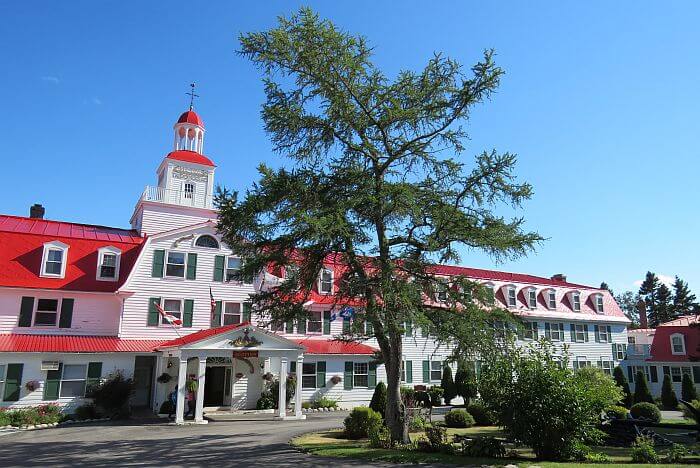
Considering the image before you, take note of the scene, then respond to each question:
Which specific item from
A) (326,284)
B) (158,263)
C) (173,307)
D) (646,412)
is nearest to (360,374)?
(326,284)

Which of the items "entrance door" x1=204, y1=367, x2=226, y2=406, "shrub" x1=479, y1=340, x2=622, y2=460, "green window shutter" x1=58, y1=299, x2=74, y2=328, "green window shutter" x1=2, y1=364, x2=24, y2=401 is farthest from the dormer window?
"shrub" x1=479, y1=340, x2=622, y2=460

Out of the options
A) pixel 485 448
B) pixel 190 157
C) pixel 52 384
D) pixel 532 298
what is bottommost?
pixel 485 448

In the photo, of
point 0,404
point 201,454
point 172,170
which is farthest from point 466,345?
point 172,170

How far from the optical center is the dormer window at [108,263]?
1119 inches

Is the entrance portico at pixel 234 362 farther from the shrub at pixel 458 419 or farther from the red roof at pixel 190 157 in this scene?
the red roof at pixel 190 157

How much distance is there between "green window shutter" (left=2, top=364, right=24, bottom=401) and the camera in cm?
2339

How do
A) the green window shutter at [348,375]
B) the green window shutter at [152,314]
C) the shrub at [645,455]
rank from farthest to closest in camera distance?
the green window shutter at [348,375] < the green window shutter at [152,314] < the shrub at [645,455]

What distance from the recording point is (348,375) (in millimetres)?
31891

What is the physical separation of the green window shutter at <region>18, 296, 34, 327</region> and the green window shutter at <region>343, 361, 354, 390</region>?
681 inches

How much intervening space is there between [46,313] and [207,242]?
8.86 metres

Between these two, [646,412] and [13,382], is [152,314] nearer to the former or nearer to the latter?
[13,382]

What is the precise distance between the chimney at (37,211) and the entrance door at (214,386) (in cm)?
1551

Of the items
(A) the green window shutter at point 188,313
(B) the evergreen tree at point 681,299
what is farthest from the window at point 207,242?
A: (B) the evergreen tree at point 681,299

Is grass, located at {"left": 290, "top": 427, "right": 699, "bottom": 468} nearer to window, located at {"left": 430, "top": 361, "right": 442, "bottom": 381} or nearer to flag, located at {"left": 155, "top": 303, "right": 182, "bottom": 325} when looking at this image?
flag, located at {"left": 155, "top": 303, "right": 182, "bottom": 325}
